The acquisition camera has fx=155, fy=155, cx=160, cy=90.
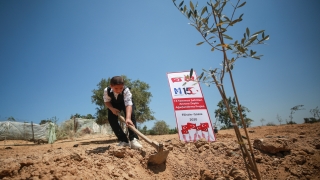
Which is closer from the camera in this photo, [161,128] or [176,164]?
[176,164]

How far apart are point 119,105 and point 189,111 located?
1899 mm

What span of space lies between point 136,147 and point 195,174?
1063 millimetres

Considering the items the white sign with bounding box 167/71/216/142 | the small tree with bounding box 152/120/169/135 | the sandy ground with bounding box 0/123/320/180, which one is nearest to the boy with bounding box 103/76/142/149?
the sandy ground with bounding box 0/123/320/180

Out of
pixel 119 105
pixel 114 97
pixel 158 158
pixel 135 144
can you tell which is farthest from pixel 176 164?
pixel 114 97

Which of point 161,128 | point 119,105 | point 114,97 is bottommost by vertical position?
point 161,128

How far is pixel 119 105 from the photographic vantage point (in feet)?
10.2

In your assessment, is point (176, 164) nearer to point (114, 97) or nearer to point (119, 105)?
point (119, 105)

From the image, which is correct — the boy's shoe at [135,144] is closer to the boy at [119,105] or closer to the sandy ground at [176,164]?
the boy at [119,105]

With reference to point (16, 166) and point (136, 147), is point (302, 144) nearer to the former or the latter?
point (136, 147)

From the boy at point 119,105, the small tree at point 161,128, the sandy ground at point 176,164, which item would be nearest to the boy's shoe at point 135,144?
the boy at point 119,105

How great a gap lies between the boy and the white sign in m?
1.48

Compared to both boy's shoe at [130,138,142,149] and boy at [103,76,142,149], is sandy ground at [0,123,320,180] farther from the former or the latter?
boy at [103,76,142,149]

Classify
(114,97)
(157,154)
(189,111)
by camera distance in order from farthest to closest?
(189,111) < (114,97) < (157,154)

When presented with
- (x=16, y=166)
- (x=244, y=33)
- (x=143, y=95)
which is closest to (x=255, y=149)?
(x=244, y=33)
